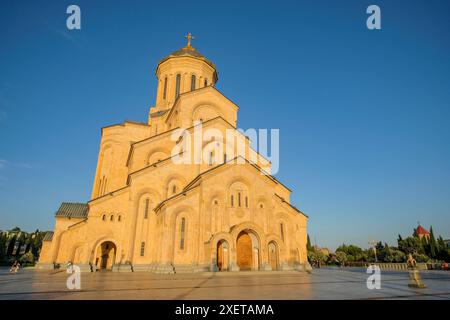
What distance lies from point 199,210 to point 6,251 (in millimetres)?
57634

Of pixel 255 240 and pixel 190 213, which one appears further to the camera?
pixel 255 240

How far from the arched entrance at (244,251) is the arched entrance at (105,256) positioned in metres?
12.8

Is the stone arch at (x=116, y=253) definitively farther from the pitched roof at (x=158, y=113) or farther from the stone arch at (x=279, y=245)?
Answer: the pitched roof at (x=158, y=113)

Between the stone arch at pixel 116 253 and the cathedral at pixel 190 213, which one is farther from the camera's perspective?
the stone arch at pixel 116 253

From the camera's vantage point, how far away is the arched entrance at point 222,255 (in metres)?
20.1

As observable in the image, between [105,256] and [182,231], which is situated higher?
[182,231]

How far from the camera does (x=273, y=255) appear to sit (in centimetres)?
2131

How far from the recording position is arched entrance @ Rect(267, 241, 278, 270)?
827 inches

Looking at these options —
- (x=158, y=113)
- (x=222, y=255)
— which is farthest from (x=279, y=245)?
(x=158, y=113)

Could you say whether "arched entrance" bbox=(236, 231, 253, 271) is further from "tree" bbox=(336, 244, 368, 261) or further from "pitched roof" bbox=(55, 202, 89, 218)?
"tree" bbox=(336, 244, 368, 261)

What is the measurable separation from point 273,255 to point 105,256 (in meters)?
16.6

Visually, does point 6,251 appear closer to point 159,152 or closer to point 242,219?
point 159,152

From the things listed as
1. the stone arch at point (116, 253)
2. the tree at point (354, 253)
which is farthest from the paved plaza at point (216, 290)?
the tree at point (354, 253)

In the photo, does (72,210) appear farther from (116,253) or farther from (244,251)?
(244,251)
